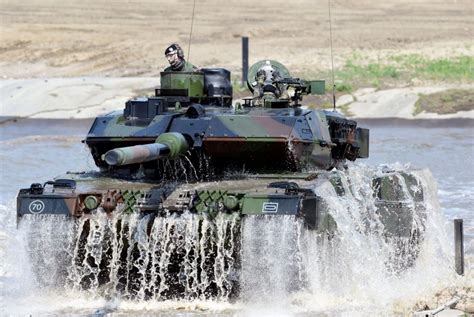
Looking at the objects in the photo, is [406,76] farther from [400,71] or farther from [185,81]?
[185,81]

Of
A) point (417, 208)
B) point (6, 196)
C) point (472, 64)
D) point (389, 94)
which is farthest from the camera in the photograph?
point (472, 64)

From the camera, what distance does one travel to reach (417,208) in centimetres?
1766

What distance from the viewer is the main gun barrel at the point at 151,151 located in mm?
13469

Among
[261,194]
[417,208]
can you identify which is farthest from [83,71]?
[261,194]

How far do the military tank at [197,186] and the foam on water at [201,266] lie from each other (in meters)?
0.02

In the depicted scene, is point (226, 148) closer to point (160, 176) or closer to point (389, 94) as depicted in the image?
→ point (160, 176)

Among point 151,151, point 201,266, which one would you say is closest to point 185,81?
point 151,151

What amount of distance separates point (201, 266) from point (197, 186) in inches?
37.8

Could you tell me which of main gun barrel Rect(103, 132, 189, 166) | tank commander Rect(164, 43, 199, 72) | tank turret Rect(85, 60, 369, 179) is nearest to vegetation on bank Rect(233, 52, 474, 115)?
tank commander Rect(164, 43, 199, 72)

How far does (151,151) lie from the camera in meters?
14.4

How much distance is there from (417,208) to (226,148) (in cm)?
293

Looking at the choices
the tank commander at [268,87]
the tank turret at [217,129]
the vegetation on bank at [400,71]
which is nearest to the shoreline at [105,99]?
the vegetation on bank at [400,71]

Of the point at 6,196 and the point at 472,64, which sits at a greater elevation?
the point at 472,64

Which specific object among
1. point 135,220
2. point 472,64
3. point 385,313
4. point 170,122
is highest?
point 472,64
